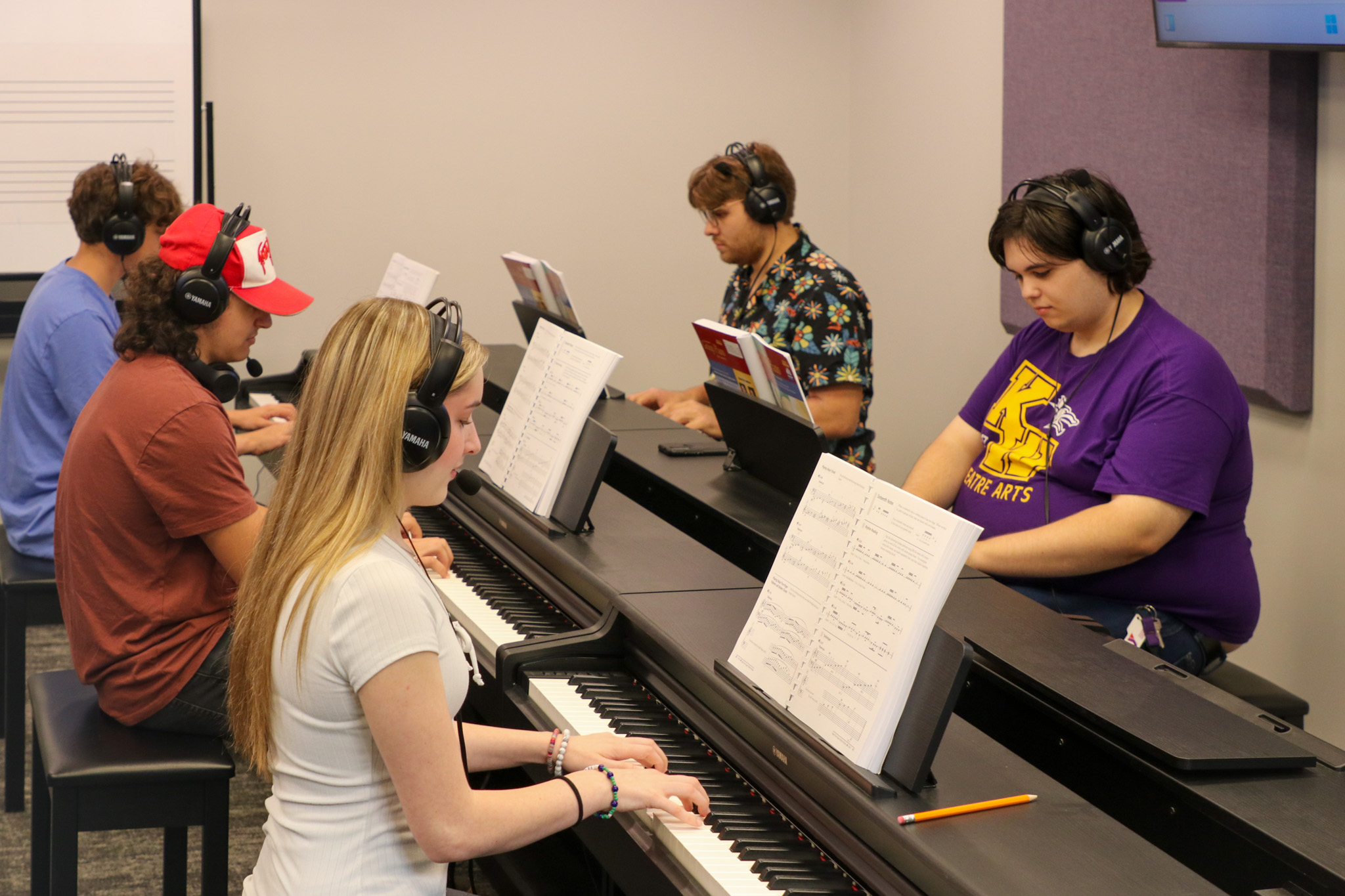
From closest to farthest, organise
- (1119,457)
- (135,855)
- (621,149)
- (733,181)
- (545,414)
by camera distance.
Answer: (1119,457) < (545,414) < (135,855) < (733,181) < (621,149)

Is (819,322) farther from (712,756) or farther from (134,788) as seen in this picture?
(134,788)

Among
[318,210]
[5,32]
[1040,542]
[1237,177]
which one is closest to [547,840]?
[1040,542]

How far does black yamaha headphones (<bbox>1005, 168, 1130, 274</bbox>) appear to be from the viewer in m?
2.15

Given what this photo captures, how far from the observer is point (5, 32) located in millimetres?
4109

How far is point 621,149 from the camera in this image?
4824 millimetres

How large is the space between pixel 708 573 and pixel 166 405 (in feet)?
2.75

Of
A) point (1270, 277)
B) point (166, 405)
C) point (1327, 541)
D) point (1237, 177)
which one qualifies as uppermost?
point (1237, 177)

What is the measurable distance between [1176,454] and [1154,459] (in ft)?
0.12

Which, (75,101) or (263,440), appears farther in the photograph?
(75,101)

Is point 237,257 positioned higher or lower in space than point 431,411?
higher

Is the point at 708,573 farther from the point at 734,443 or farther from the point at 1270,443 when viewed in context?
the point at 1270,443

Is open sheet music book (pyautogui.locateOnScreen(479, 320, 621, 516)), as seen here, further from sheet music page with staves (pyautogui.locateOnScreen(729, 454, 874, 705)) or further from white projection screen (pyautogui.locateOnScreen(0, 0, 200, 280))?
white projection screen (pyautogui.locateOnScreen(0, 0, 200, 280))

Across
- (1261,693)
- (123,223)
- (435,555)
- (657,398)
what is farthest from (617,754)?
(657,398)

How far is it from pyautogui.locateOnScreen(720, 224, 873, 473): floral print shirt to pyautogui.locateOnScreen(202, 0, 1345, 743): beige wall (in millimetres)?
1156
